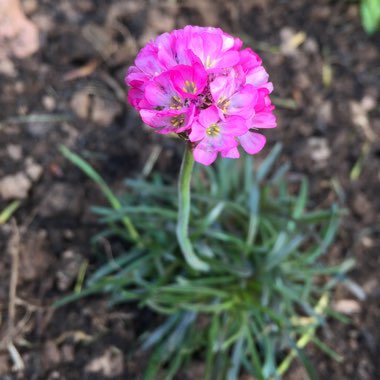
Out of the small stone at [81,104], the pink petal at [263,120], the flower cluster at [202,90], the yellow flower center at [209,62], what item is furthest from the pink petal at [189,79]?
the small stone at [81,104]

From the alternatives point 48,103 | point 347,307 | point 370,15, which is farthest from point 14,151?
point 370,15

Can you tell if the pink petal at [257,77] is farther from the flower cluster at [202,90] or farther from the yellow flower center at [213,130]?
the yellow flower center at [213,130]

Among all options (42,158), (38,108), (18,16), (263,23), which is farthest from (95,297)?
(263,23)

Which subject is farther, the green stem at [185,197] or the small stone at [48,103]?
the small stone at [48,103]

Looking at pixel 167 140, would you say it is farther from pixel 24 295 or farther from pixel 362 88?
pixel 362 88

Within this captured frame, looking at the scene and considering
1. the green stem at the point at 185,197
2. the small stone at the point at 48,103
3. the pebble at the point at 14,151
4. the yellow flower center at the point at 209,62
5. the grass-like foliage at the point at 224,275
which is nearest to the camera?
the yellow flower center at the point at 209,62

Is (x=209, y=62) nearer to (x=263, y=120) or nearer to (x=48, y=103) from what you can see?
(x=263, y=120)

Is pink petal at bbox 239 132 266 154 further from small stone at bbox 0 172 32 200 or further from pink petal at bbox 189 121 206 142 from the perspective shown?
small stone at bbox 0 172 32 200
